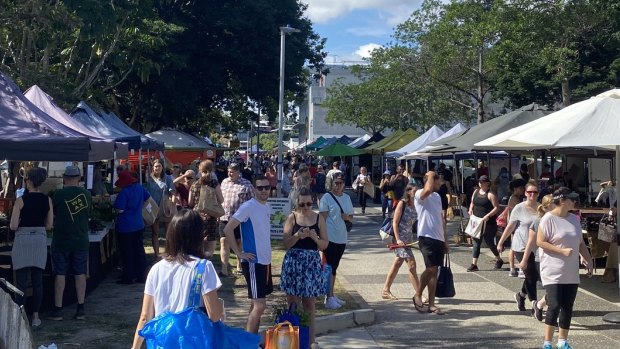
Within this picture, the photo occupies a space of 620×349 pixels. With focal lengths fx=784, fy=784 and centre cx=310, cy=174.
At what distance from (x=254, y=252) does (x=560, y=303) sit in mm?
2904

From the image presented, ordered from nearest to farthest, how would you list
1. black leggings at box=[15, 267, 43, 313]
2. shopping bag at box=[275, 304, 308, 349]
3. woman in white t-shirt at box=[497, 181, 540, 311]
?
shopping bag at box=[275, 304, 308, 349] < black leggings at box=[15, 267, 43, 313] < woman in white t-shirt at box=[497, 181, 540, 311]

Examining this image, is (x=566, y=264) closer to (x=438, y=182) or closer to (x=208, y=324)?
(x=438, y=182)

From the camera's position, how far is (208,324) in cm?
426

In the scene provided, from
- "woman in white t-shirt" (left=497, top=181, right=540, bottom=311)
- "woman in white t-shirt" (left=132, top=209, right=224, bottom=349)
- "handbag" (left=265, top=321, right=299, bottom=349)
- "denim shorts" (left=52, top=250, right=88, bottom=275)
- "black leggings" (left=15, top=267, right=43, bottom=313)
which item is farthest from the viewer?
"woman in white t-shirt" (left=497, top=181, right=540, bottom=311)

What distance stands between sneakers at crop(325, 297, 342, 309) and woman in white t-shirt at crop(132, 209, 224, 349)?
16.3 ft

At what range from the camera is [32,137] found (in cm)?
811

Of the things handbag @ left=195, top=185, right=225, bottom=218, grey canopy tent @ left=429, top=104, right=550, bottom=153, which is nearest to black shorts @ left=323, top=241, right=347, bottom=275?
handbag @ left=195, top=185, right=225, bottom=218

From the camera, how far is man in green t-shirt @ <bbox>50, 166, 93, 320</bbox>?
28.5ft

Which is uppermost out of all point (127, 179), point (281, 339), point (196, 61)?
point (196, 61)

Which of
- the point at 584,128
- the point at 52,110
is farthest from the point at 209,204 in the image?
the point at 584,128

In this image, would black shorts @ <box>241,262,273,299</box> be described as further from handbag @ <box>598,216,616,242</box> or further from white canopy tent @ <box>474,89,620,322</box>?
handbag @ <box>598,216,616,242</box>

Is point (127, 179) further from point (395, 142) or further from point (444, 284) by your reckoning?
point (395, 142)

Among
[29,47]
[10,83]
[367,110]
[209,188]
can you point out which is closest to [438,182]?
[209,188]

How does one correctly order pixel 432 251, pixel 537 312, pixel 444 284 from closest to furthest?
pixel 537 312 < pixel 432 251 < pixel 444 284
